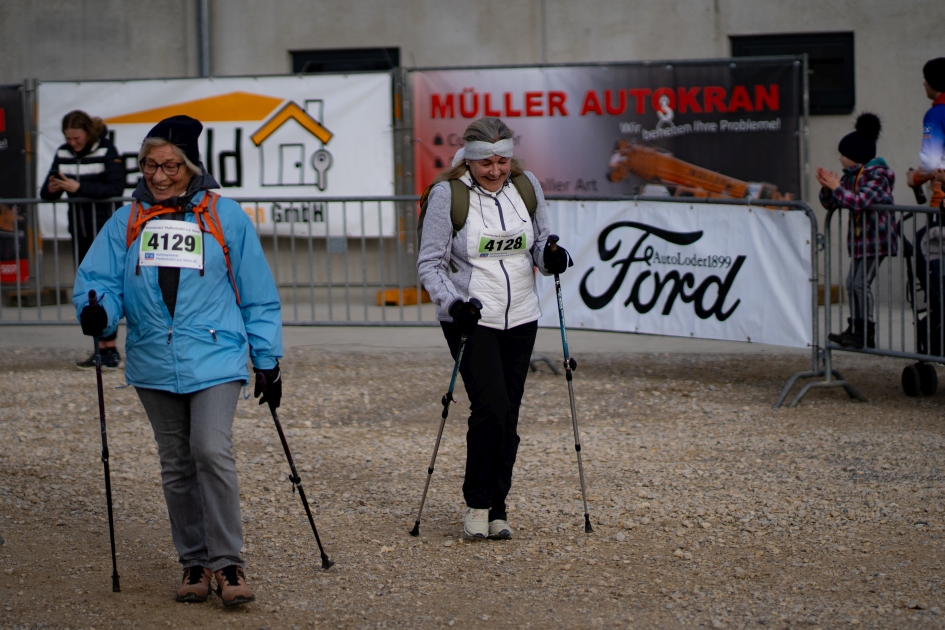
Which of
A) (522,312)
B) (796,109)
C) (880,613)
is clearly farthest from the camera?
(796,109)

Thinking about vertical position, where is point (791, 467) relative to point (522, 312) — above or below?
below

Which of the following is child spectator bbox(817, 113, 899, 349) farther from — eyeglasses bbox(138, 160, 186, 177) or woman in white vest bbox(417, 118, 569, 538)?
eyeglasses bbox(138, 160, 186, 177)

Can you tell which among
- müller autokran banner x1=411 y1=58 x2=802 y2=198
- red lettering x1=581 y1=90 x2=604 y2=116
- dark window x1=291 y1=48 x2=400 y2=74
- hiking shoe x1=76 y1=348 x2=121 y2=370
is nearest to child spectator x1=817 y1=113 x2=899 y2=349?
müller autokran banner x1=411 y1=58 x2=802 y2=198

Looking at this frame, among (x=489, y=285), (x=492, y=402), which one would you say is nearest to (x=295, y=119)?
(x=489, y=285)

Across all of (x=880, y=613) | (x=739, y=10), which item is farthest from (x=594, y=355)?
(x=880, y=613)

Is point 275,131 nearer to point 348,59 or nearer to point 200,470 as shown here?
point 348,59

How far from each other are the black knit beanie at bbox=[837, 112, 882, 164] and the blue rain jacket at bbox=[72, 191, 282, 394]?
543 cm

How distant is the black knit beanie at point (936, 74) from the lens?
822cm

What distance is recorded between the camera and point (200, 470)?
4.66 m

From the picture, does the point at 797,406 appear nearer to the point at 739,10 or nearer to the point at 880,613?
the point at 880,613

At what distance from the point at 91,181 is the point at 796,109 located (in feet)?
23.2

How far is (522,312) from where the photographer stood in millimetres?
5555

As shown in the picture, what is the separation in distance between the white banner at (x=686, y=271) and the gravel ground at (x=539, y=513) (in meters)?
0.48

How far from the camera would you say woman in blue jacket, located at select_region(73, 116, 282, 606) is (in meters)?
4.63
